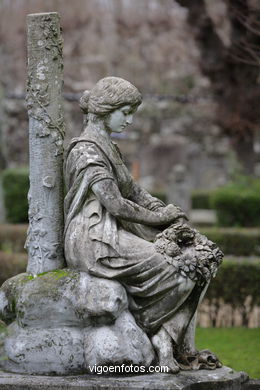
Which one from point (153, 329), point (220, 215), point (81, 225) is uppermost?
point (81, 225)

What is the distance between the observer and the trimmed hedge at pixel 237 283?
11180mm

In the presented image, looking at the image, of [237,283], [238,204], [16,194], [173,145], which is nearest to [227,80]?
[238,204]

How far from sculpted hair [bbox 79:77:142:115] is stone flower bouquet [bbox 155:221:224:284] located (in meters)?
0.98

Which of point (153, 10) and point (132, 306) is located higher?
point (153, 10)

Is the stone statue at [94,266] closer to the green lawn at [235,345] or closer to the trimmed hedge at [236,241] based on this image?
the green lawn at [235,345]

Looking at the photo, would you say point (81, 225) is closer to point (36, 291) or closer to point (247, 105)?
point (36, 291)

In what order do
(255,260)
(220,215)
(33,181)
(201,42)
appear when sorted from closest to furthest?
(33,181)
(255,260)
(220,215)
(201,42)

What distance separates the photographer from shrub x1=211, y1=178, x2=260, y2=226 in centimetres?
1697

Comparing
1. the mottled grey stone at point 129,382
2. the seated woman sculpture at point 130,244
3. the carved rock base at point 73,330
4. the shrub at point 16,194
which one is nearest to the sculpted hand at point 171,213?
the seated woman sculpture at point 130,244

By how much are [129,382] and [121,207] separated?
124 centimetres

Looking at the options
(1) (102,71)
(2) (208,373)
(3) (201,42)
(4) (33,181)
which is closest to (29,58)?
(4) (33,181)

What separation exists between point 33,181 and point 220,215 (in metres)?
11.3

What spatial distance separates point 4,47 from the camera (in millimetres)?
26125

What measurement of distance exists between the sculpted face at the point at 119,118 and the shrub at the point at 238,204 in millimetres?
10567
